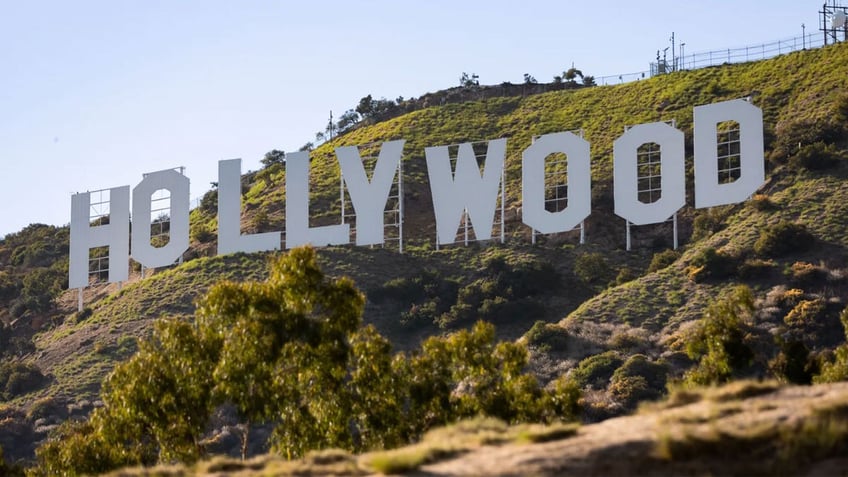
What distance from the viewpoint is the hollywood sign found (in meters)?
56.1

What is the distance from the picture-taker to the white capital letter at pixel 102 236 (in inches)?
2495

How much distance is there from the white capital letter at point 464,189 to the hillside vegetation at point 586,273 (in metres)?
3.57

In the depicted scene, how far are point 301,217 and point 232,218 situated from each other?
12.5 ft

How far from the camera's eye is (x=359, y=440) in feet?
85.5

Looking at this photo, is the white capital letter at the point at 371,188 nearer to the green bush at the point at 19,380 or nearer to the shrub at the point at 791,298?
the green bush at the point at 19,380

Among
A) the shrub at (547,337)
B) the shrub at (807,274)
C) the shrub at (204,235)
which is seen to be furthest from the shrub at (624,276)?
the shrub at (204,235)

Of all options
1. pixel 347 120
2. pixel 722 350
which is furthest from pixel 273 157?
pixel 722 350

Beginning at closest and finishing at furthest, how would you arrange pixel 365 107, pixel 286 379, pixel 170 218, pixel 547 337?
pixel 286 379 → pixel 547 337 → pixel 170 218 → pixel 365 107

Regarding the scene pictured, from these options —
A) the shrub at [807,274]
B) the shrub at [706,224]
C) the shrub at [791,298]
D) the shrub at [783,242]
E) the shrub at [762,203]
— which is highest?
the shrub at [762,203]

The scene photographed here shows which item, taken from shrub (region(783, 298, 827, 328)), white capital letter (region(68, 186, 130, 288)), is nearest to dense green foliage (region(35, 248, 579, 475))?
shrub (region(783, 298, 827, 328))

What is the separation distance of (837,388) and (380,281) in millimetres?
44956

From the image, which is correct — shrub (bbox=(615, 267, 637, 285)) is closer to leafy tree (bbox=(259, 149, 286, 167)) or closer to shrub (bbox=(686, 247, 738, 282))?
shrub (bbox=(686, 247, 738, 282))

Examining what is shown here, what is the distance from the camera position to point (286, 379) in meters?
25.5

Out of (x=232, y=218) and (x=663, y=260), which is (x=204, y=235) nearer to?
(x=232, y=218)
